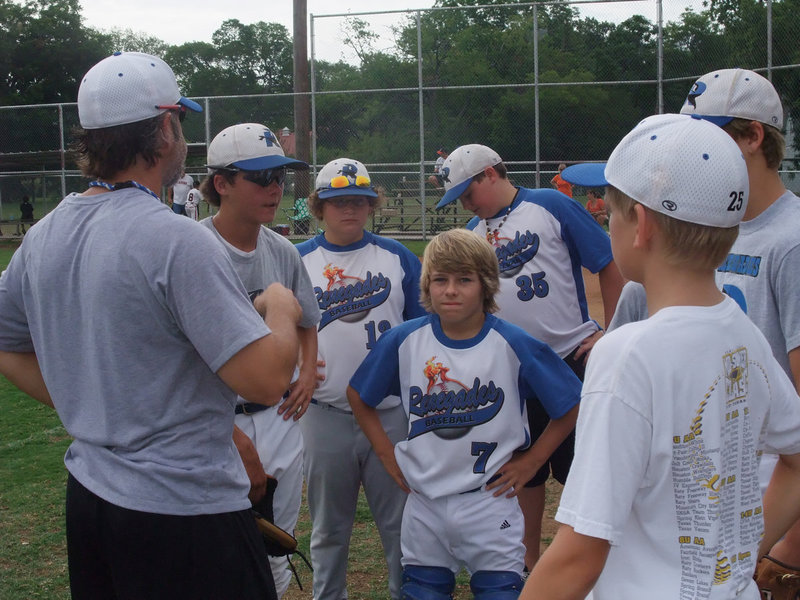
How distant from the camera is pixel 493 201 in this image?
4.34m

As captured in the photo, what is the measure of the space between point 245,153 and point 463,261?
0.96 m

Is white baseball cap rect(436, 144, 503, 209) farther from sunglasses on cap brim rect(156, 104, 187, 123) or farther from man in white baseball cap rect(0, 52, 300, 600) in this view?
man in white baseball cap rect(0, 52, 300, 600)

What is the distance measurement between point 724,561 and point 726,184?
2.27 ft

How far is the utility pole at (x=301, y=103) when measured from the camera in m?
20.1

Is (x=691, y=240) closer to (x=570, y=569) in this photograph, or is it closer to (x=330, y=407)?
(x=570, y=569)

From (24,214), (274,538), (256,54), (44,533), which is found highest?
(256,54)

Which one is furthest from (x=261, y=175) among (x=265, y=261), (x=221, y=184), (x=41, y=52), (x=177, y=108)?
(x=41, y=52)

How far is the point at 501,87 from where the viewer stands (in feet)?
61.1

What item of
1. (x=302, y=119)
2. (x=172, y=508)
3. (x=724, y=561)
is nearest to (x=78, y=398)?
(x=172, y=508)

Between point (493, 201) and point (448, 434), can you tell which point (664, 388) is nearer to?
point (448, 434)

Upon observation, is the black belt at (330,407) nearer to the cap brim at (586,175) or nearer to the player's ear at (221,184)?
the player's ear at (221,184)

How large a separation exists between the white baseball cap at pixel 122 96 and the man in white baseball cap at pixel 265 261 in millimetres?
1147

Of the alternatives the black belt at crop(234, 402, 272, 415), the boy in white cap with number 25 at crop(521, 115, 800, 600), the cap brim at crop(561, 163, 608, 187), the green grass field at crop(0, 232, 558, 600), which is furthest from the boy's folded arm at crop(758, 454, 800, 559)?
the green grass field at crop(0, 232, 558, 600)

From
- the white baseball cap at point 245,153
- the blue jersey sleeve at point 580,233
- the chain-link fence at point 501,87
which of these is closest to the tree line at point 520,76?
the chain-link fence at point 501,87
